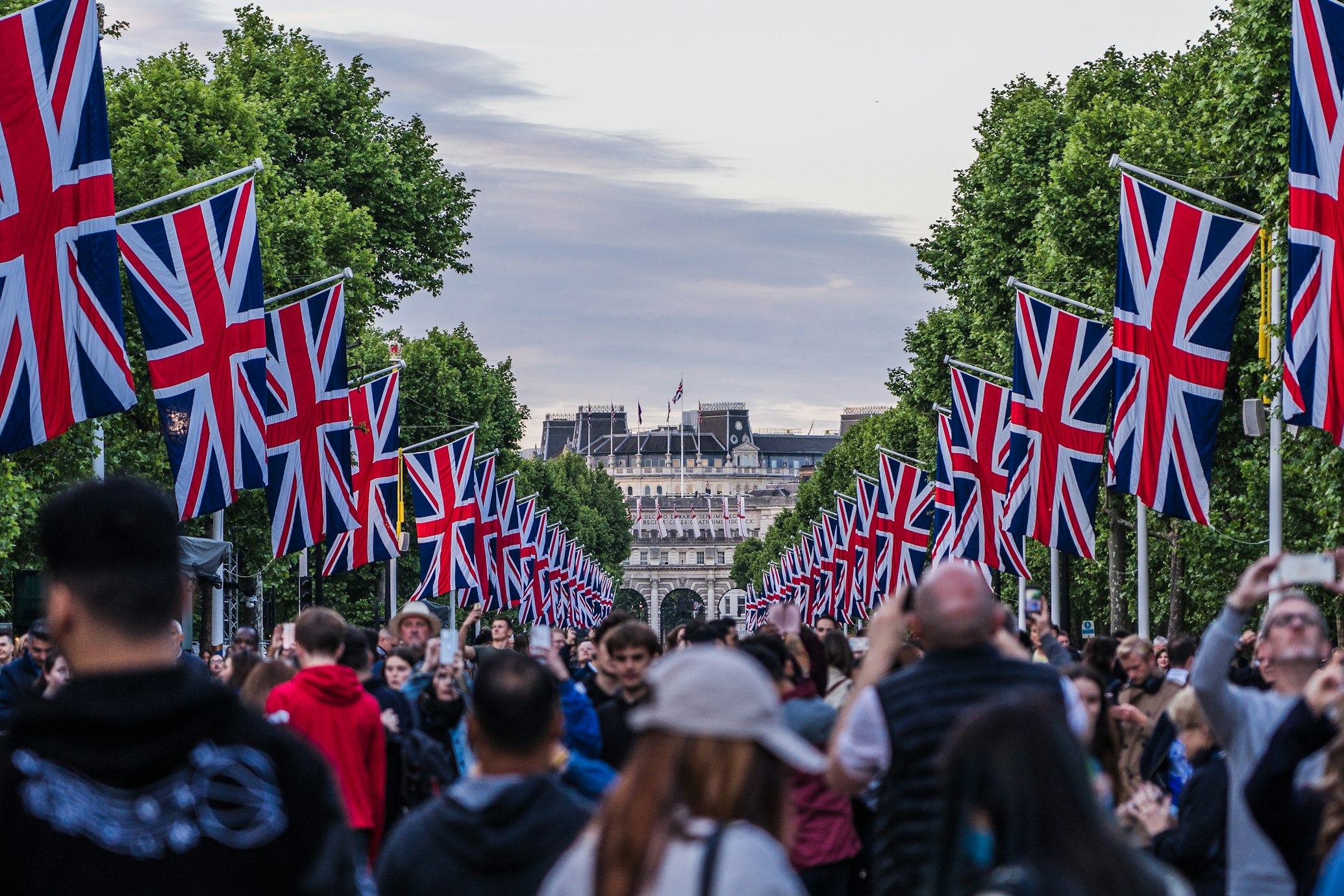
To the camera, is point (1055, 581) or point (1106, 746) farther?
point (1055, 581)

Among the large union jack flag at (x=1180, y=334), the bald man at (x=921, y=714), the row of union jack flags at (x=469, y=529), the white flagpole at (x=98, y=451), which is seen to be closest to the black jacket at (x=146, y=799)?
the bald man at (x=921, y=714)

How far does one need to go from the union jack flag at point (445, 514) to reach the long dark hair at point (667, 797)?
34.0 meters

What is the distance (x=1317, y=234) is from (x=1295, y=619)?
30.3ft

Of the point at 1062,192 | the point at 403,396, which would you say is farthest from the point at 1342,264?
the point at 403,396

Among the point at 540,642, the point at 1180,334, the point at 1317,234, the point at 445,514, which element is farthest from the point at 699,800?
the point at 445,514

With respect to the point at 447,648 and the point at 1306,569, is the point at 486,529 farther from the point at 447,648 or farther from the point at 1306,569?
the point at 1306,569

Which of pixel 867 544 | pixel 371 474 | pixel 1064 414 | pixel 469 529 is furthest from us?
pixel 867 544

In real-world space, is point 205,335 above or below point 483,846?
above

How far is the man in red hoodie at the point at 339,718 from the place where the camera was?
8.76 meters

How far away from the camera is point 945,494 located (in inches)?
1460

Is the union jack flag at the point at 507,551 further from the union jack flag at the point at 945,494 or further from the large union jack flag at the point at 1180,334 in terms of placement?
the large union jack flag at the point at 1180,334

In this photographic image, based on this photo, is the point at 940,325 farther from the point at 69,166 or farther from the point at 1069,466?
the point at 69,166

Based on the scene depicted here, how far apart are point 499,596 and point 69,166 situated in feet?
103

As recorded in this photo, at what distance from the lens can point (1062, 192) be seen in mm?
37844
